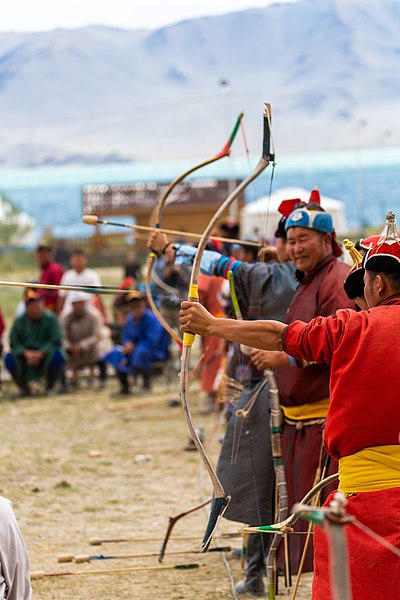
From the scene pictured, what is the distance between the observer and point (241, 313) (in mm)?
5227

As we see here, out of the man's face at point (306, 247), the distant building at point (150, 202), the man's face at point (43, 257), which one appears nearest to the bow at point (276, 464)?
the man's face at point (306, 247)

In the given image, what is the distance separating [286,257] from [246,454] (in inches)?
36.7

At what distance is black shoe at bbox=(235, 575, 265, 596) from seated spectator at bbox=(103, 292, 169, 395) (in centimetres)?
651

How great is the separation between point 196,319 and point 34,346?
879cm

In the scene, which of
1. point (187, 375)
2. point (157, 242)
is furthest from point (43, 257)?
point (187, 375)

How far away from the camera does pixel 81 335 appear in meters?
12.7

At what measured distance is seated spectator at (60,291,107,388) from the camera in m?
12.6

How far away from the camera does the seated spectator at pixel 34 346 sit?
12.1 m

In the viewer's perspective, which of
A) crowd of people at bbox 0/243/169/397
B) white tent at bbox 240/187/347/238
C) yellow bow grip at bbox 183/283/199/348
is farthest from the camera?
white tent at bbox 240/187/347/238

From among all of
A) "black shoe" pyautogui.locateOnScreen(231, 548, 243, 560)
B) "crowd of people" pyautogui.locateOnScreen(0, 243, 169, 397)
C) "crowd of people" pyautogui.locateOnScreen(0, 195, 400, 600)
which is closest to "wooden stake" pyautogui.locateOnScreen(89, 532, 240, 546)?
"black shoe" pyautogui.locateOnScreen(231, 548, 243, 560)

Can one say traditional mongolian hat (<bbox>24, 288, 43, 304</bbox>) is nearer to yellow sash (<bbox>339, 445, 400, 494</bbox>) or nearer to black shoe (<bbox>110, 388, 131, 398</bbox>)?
black shoe (<bbox>110, 388, 131, 398</bbox>)

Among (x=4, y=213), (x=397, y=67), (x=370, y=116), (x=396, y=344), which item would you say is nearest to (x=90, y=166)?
(x=370, y=116)

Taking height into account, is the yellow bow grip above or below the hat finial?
below

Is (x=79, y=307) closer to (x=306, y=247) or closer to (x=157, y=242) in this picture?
(x=157, y=242)
